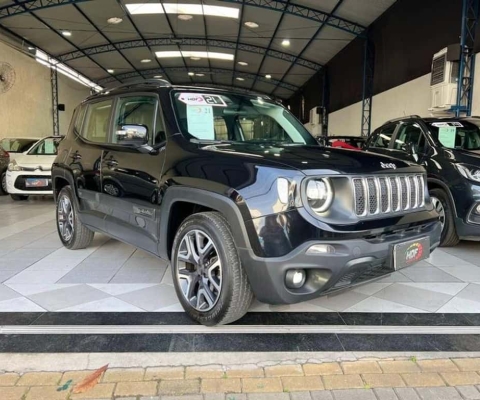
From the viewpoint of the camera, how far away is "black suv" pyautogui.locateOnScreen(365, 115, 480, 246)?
14.5ft

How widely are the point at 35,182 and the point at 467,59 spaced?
30.9ft

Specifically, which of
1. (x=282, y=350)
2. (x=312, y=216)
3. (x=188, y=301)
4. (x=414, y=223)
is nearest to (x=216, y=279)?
(x=188, y=301)

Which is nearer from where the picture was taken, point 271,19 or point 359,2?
point 359,2

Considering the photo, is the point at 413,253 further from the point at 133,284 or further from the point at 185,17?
the point at 185,17

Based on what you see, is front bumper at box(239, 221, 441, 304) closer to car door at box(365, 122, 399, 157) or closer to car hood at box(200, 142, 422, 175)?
car hood at box(200, 142, 422, 175)

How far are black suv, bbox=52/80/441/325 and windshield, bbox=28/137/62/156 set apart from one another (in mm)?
6117

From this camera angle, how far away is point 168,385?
2.15m

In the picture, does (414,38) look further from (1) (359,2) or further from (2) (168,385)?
(2) (168,385)

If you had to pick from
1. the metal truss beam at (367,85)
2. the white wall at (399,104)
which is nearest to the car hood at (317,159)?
the white wall at (399,104)

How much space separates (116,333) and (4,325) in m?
0.79

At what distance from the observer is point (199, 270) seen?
8.92 feet

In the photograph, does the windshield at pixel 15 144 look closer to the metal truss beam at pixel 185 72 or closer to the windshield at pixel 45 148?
the windshield at pixel 45 148

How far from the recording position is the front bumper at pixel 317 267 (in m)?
2.23

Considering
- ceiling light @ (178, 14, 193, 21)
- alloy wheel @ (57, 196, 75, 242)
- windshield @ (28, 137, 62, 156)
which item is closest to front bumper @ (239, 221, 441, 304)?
alloy wheel @ (57, 196, 75, 242)
